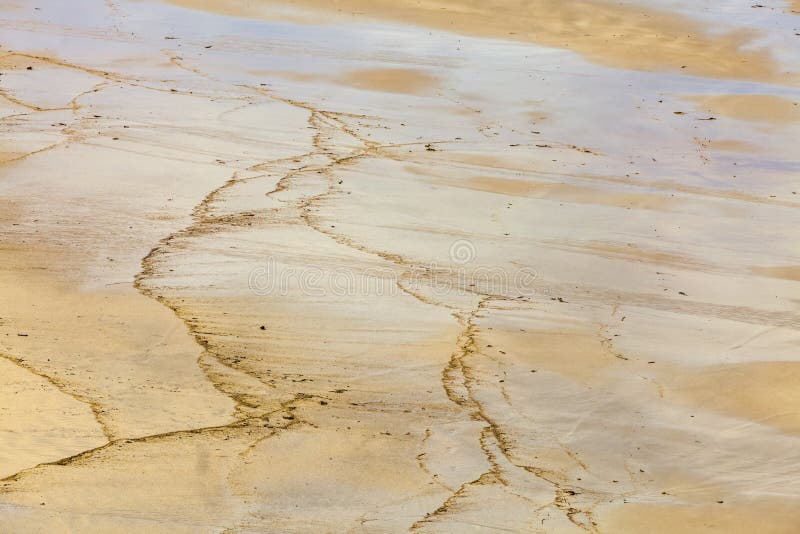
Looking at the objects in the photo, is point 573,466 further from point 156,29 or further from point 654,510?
point 156,29

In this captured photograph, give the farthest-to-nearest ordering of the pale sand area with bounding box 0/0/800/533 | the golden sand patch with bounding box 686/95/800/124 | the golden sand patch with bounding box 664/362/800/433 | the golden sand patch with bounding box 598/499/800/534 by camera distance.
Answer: the golden sand patch with bounding box 686/95/800/124
the golden sand patch with bounding box 664/362/800/433
the pale sand area with bounding box 0/0/800/533
the golden sand patch with bounding box 598/499/800/534

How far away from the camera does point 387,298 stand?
6.15m

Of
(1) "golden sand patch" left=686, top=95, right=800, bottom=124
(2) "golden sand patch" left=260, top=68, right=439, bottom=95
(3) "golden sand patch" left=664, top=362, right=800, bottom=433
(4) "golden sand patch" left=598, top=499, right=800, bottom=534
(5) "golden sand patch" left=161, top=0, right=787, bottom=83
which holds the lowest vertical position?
(4) "golden sand patch" left=598, top=499, right=800, bottom=534

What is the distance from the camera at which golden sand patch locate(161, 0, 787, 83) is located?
1303 centimetres

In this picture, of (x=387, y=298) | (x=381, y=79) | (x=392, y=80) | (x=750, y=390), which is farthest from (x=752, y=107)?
(x=387, y=298)

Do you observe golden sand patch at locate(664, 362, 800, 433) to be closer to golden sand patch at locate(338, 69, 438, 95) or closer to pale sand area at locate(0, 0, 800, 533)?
pale sand area at locate(0, 0, 800, 533)

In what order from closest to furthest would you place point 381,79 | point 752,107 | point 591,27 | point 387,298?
point 387,298, point 752,107, point 381,79, point 591,27

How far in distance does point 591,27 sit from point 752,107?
406 cm

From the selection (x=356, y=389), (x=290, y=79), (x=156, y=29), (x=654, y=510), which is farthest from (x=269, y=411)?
(x=156, y=29)

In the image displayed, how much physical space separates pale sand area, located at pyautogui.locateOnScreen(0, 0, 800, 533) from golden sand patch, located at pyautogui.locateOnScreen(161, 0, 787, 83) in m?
1.31

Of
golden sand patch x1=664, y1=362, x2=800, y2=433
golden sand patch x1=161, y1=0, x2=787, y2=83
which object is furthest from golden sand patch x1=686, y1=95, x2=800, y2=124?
golden sand patch x1=664, y1=362, x2=800, y2=433

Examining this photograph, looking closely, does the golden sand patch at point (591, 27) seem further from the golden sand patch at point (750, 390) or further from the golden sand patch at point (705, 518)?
the golden sand patch at point (705, 518)

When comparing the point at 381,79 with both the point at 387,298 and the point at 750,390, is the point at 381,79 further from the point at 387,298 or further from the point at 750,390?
the point at 750,390

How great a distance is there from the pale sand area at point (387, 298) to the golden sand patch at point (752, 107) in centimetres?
4
